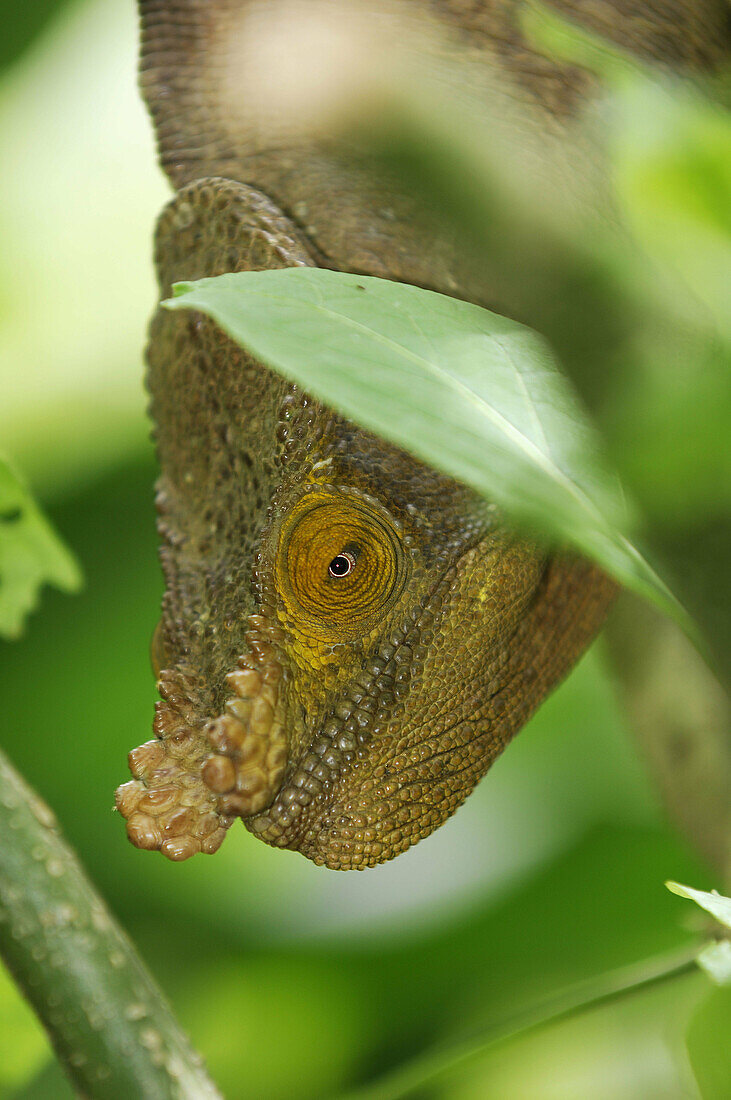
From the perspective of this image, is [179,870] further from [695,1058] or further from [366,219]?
[695,1058]

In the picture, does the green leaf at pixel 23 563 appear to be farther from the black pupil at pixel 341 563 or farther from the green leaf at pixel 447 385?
the green leaf at pixel 447 385

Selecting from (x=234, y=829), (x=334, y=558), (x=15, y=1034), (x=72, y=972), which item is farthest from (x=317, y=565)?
(x=234, y=829)

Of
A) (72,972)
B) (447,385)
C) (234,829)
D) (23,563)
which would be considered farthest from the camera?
(234,829)

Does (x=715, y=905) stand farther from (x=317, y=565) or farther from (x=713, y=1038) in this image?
(x=317, y=565)

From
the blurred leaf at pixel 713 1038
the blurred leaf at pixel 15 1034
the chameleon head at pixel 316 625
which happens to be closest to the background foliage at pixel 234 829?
the blurred leaf at pixel 15 1034

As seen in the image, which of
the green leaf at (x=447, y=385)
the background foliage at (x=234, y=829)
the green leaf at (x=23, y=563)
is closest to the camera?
the green leaf at (x=447, y=385)

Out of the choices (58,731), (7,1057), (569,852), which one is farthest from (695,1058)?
(58,731)
